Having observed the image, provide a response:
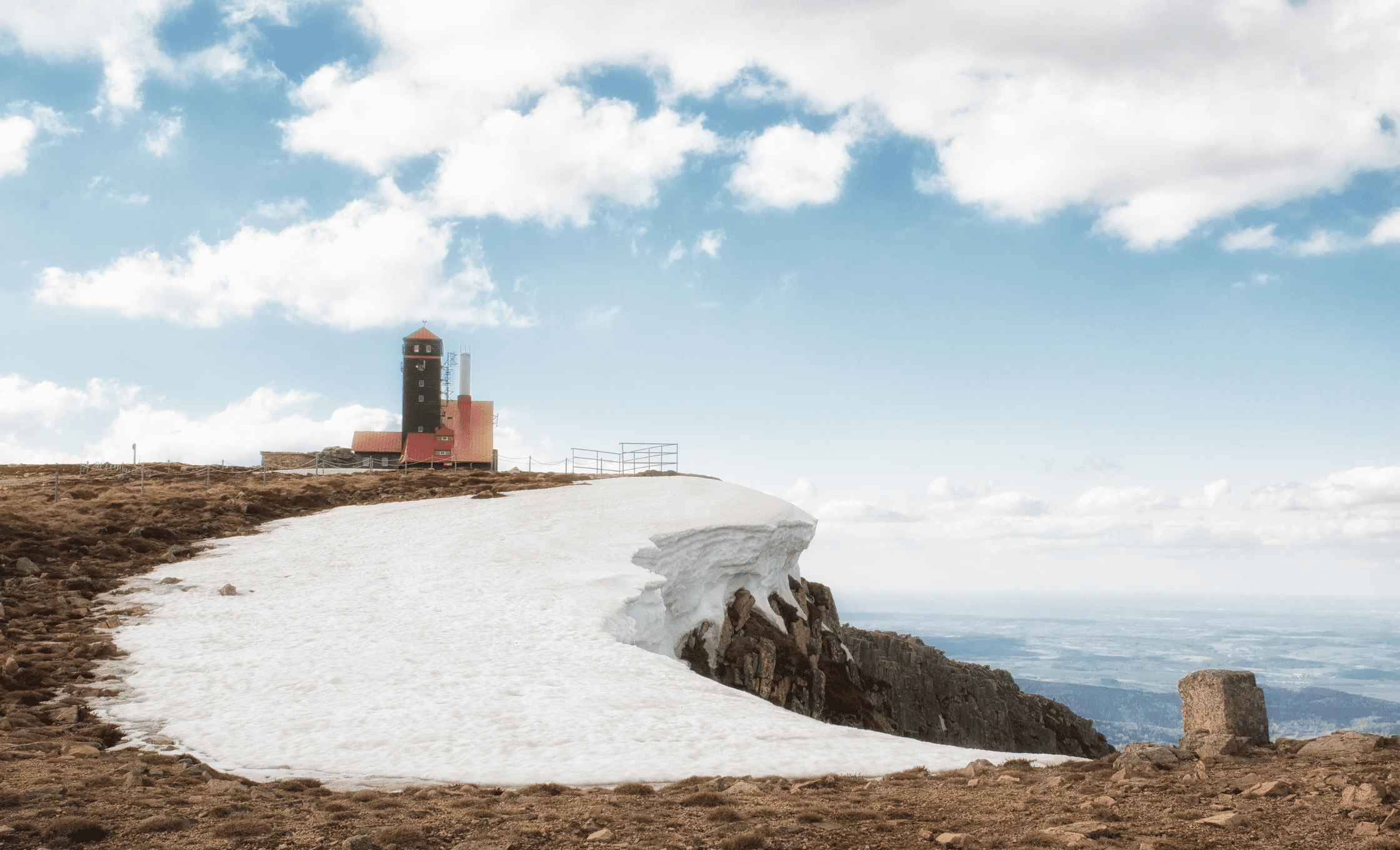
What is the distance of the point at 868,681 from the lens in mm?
37094

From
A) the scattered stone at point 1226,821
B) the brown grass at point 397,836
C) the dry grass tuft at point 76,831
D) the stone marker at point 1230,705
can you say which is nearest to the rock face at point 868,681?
the stone marker at point 1230,705

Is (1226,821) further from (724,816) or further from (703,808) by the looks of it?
(703,808)

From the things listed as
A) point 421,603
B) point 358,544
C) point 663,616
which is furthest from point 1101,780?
point 358,544

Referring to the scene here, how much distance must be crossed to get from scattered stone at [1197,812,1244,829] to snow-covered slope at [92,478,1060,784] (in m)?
4.50

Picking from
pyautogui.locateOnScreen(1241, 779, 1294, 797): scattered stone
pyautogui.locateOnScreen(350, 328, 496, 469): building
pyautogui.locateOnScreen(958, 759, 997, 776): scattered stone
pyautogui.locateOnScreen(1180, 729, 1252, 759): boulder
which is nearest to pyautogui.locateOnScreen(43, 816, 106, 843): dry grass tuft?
pyautogui.locateOnScreen(958, 759, 997, 776): scattered stone

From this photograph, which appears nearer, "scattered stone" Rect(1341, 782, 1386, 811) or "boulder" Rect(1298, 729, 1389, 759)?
"scattered stone" Rect(1341, 782, 1386, 811)

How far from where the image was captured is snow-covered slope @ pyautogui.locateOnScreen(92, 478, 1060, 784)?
12.7 meters

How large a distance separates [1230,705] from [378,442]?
216ft

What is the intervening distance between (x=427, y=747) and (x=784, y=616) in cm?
2121

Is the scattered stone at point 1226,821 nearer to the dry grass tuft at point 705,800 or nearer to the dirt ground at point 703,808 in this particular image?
the dirt ground at point 703,808

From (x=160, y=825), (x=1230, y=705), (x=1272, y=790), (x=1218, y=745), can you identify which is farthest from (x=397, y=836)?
(x=1230, y=705)

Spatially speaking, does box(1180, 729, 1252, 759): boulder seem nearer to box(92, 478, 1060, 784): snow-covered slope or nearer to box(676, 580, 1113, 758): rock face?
box(92, 478, 1060, 784): snow-covered slope

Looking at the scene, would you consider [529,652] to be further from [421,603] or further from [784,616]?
[784,616]

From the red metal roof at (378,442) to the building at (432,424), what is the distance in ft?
0.17
